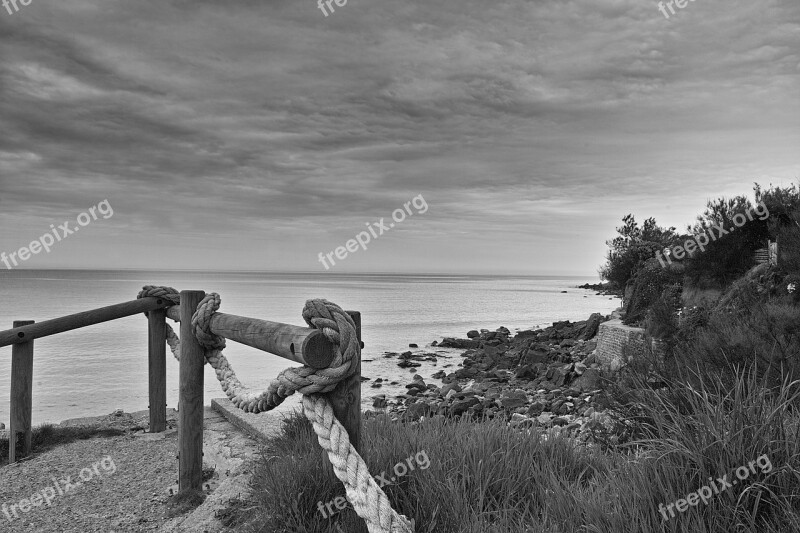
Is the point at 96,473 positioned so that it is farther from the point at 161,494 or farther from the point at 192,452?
the point at 192,452

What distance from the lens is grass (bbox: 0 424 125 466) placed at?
6051 millimetres

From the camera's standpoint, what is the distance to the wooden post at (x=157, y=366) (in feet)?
19.6

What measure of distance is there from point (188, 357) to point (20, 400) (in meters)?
2.75

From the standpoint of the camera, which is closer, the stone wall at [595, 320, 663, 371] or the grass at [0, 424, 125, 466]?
the grass at [0, 424, 125, 466]

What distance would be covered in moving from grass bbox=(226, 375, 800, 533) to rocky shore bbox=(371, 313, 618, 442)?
1043 millimetres

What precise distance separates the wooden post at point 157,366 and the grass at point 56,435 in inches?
18.5

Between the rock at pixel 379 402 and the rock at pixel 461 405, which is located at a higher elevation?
the rock at pixel 461 405

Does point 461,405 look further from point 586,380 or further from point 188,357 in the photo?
point 188,357

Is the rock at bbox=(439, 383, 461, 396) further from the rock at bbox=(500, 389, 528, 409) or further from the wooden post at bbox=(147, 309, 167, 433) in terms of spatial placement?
the wooden post at bbox=(147, 309, 167, 433)

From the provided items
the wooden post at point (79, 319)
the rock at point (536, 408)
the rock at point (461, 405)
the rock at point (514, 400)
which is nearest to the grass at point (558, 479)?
the wooden post at point (79, 319)

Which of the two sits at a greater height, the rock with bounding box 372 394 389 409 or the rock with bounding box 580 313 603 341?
the rock with bounding box 580 313 603 341

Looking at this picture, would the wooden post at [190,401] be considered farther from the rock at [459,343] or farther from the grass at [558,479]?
the rock at [459,343]

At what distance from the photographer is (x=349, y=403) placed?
289 cm

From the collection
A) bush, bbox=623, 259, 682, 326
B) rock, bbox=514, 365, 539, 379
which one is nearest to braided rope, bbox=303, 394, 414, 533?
rock, bbox=514, 365, 539, 379
